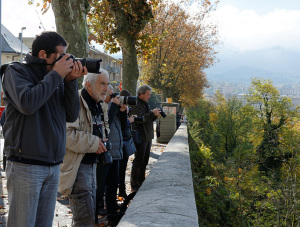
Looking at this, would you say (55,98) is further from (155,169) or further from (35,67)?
(155,169)

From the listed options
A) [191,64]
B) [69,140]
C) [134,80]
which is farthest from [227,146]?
[69,140]

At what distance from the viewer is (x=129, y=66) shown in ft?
45.1

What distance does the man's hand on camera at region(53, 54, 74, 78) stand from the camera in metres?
2.47

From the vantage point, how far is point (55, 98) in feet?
8.70

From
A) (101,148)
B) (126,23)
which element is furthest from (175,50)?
(101,148)

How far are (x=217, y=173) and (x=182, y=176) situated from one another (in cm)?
629

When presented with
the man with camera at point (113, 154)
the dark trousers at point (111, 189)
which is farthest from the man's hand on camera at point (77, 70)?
the dark trousers at point (111, 189)

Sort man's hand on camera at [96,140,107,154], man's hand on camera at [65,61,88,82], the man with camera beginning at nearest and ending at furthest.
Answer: man's hand on camera at [65,61,88,82]
man's hand on camera at [96,140,107,154]
the man with camera

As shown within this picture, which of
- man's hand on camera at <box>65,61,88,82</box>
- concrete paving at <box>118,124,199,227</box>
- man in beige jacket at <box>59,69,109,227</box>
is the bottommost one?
concrete paving at <box>118,124,199,227</box>

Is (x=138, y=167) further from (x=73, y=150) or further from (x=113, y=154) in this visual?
(x=73, y=150)

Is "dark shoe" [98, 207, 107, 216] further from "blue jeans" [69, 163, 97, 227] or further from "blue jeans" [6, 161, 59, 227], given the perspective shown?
"blue jeans" [6, 161, 59, 227]

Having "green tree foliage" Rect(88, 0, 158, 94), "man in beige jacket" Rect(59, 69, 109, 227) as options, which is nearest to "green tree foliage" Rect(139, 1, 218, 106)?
"green tree foliage" Rect(88, 0, 158, 94)

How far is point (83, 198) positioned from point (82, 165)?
1.06 ft

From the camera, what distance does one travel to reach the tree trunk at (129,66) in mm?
13656
